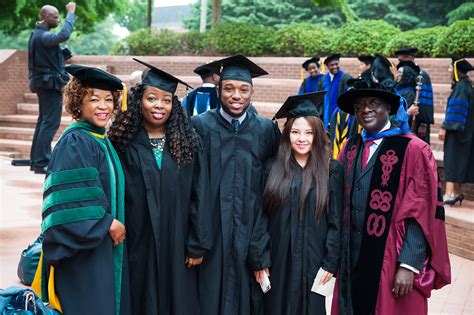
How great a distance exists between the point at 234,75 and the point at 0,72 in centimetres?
1236

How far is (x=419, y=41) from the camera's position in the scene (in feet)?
44.4

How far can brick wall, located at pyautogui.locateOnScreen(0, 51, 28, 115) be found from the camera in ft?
48.6

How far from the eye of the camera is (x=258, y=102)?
13.7 meters

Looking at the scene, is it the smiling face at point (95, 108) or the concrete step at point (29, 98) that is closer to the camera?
the smiling face at point (95, 108)

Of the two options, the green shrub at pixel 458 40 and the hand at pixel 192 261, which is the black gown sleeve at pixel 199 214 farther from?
the green shrub at pixel 458 40

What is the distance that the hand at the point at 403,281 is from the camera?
137 inches

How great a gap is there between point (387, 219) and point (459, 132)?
16.8 feet

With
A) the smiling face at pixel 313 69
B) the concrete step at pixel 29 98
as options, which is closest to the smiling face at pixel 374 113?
the smiling face at pixel 313 69

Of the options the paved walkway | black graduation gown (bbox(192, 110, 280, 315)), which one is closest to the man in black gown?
black graduation gown (bbox(192, 110, 280, 315))

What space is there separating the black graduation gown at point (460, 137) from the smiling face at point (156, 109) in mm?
5418

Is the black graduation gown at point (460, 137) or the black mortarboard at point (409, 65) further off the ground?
the black mortarboard at point (409, 65)

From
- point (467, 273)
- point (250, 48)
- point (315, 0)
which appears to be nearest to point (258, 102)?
point (250, 48)

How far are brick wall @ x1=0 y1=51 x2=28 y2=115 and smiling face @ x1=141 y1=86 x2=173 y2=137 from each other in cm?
1194

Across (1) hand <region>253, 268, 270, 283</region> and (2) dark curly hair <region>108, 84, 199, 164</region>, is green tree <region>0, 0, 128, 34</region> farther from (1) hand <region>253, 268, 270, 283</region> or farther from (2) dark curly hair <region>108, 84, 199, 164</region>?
(1) hand <region>253, 268, 270, 283</region>
